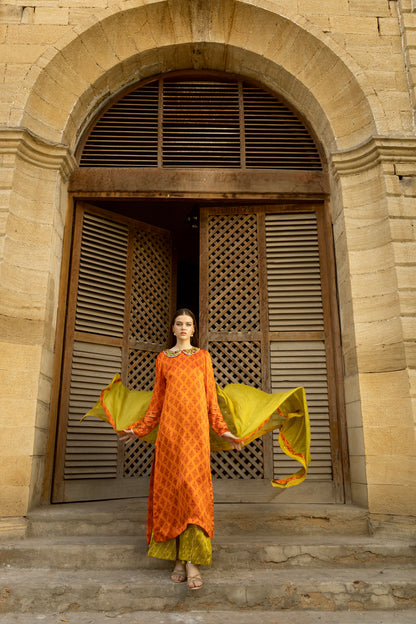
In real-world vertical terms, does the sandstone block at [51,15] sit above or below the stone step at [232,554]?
above

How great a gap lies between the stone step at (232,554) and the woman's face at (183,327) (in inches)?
62.1

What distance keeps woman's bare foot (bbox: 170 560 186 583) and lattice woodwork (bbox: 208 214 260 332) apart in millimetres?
2581

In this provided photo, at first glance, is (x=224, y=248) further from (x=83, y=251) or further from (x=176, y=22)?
(x=176, y=22)

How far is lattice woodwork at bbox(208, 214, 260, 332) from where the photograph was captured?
529 centimetres

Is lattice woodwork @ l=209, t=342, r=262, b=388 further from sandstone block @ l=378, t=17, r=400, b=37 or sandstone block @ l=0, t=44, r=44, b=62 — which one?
sandstone block @ l=378, t=17, r=400, b=37

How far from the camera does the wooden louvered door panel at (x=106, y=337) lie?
4.81 metres

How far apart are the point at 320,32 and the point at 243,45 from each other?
872 millimetres

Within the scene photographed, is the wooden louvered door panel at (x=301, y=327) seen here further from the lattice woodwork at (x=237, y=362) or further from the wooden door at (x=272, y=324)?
the lattice woodwork at (x=237, y=362)

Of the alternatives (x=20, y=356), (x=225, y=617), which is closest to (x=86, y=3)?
(x=20, y=356)

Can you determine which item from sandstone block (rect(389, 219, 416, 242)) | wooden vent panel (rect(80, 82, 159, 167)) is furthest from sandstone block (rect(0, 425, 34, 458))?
sandstone block (rect(389, 219, 416, 242))

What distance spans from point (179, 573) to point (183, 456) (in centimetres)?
→ 76

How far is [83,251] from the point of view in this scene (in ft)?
17.4

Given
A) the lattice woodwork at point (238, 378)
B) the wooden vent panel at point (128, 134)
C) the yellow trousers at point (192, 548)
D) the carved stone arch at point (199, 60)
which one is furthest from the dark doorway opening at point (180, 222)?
the yellow trousers at point (192, 548)

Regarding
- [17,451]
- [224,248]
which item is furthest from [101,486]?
[224,248]
